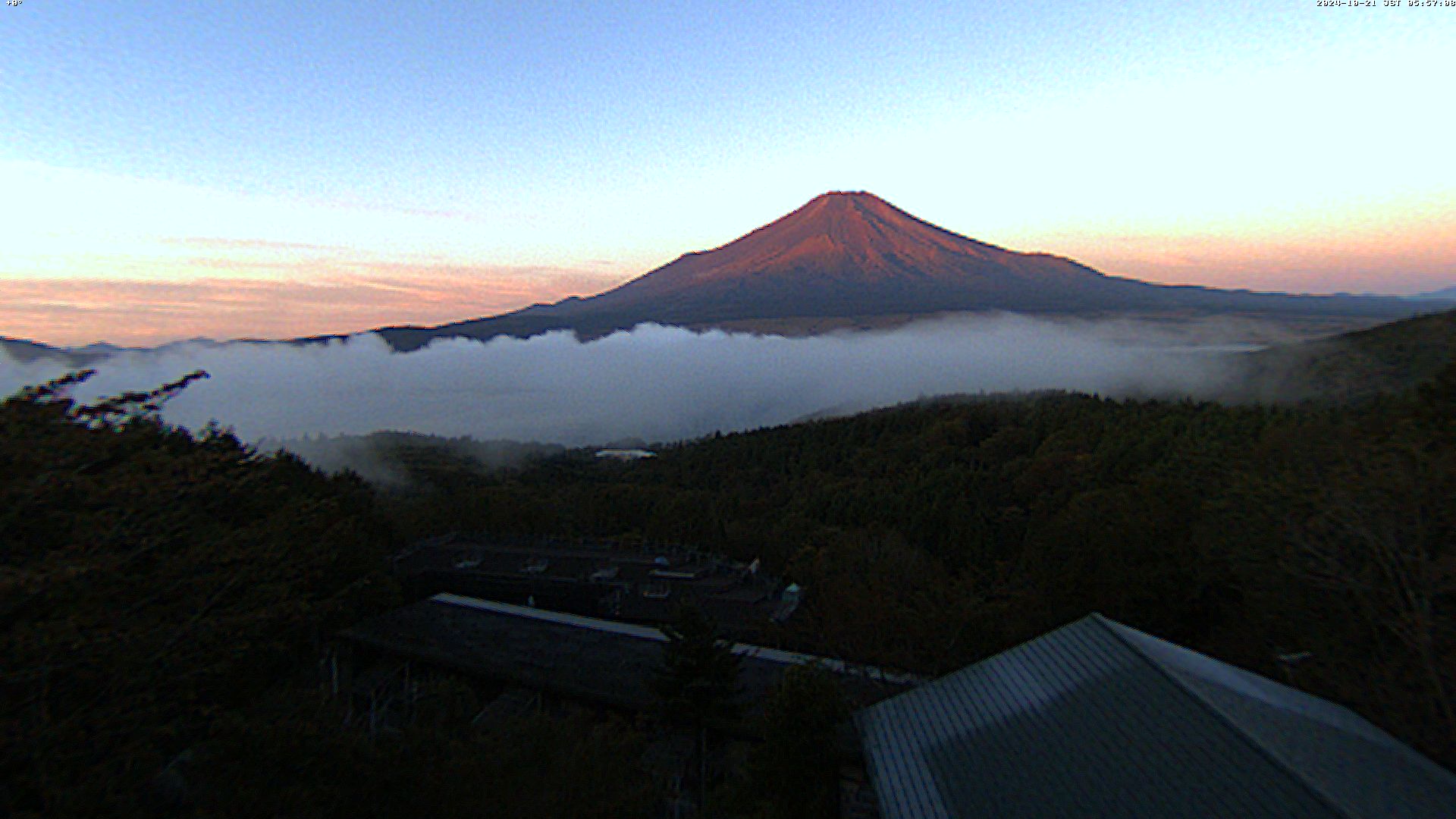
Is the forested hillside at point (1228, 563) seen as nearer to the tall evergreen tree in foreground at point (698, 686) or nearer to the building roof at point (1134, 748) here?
the building roof at point (1134, 748)

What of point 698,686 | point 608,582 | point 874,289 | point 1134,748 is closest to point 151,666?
point 1134,748

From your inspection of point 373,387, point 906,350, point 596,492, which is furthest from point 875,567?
point 373,387

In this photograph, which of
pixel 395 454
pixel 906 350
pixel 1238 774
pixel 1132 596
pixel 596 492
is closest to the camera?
pixel 1238 774

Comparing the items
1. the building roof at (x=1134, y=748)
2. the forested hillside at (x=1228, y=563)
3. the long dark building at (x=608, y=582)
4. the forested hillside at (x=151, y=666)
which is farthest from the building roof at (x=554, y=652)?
the forested hillside at (x=151, y=666)

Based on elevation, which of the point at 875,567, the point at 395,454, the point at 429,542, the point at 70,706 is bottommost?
the point at 395,454

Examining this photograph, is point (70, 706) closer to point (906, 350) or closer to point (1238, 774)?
point (1238, 774)

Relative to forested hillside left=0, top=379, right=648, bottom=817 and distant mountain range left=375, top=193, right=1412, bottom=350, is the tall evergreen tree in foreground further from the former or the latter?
distant mountain range left=375, top=193, right=1412, bottom=350
